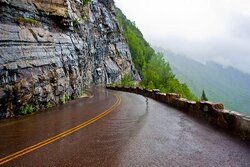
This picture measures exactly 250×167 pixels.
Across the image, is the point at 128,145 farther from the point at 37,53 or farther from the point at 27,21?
the point at 27,21

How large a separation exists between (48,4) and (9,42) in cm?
979

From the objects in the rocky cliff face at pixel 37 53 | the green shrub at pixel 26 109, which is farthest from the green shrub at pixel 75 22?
the green shrub at pixel 26 109

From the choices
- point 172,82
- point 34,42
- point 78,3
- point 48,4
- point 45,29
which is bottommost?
point 172,82

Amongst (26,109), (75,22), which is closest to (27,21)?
(26,109)

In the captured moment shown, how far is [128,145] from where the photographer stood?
906 cm

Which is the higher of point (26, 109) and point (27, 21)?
point (27, 21)

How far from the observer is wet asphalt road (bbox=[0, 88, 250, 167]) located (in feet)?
24.5

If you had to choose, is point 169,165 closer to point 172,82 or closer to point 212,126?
point 212,126

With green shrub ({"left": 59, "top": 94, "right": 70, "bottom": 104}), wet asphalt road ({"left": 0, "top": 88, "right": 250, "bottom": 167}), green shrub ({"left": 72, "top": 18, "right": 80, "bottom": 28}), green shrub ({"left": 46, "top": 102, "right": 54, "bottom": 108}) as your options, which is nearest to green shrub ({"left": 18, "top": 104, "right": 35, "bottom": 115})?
green shrub ({"left": 46, "top": 102, "right": 54, "bottom": 108})

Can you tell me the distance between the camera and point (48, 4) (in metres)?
25.8

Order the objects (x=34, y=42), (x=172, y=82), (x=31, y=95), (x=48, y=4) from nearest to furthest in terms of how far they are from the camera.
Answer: (x=31, y=95) < (x=34, y=42) < (x=48, y=4) < (x=172, y=82)

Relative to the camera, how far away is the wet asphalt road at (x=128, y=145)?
293 inches

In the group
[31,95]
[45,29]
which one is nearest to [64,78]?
[45,29]

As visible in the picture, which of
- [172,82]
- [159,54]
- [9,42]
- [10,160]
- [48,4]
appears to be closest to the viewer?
[10,160]
